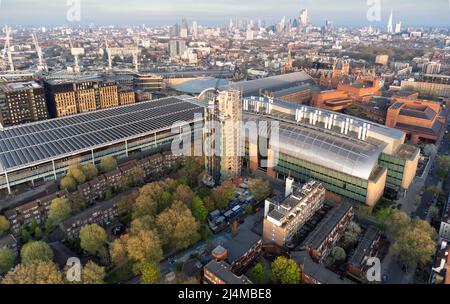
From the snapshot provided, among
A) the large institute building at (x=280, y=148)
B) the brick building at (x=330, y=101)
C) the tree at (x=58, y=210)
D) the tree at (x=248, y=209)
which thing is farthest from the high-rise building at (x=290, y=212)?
the brick building at (x=330, y=101)

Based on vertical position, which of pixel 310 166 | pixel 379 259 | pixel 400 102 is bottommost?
pixel 379 259

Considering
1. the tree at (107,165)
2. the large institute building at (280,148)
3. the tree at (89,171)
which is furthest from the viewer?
the tree at (107,165)

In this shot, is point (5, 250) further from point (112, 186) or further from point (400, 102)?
point (400, 102)

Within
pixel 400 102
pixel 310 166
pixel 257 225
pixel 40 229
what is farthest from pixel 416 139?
pixel 40 229

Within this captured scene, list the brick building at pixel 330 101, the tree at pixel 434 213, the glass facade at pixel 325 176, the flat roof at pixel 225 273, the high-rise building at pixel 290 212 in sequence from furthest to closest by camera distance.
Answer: the brick building at pixel 330 101 < the glass facade at pixel 325 176 < the tree at pixel 434 213 < the high-rise building at pixel 290 212 < the flat roof at pixel 225 273

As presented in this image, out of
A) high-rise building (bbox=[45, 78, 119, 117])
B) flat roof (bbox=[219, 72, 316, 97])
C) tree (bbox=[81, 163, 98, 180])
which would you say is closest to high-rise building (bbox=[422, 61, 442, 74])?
flat roof (bbox=[219, 72, 316, 97])

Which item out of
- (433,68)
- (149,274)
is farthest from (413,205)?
(433,68)

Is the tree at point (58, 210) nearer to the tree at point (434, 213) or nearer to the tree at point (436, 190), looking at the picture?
the tree at point (434, 213)
